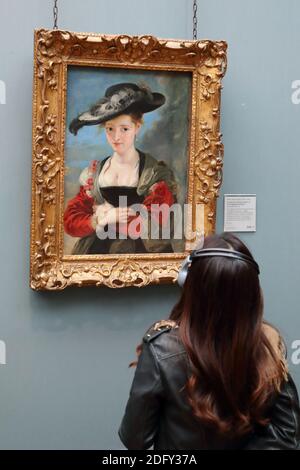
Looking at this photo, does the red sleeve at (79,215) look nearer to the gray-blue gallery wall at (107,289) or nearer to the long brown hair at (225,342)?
the gray-blue gallery wall at (107,289)

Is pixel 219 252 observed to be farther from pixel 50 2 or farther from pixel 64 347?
pixel 50 2

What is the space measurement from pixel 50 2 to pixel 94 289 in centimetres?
110

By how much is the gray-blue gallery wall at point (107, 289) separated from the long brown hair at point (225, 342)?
0.99 metres

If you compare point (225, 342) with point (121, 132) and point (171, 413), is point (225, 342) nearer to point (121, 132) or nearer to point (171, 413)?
point (171, 413)

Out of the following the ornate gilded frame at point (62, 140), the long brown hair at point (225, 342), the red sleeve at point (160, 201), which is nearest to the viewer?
the long brown hair at point (225, 342)

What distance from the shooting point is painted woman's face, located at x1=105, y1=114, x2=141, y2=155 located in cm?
212

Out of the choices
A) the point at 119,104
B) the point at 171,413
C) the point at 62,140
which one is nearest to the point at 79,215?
the point at 62,140

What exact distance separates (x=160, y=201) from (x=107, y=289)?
1.33 feet

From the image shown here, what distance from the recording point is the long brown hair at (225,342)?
1239 millimetres

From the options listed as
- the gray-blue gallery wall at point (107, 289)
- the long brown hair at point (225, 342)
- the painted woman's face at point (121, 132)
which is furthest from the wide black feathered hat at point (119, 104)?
the long brown hair at point (225, 342)

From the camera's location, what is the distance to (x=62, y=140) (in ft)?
6.77

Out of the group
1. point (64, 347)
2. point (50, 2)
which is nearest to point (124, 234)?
point (64, 347)

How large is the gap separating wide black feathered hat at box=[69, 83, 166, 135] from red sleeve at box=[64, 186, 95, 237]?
249 millimetres

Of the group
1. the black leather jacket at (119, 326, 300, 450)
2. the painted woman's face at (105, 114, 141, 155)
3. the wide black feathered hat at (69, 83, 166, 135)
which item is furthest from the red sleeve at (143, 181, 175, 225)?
the black leather jacket at (119, 326, 300, 450)
